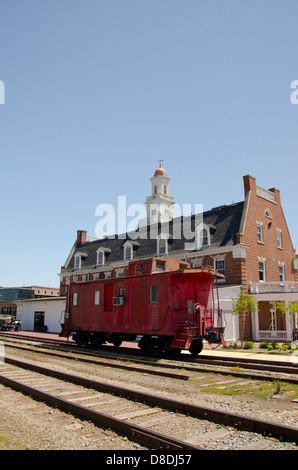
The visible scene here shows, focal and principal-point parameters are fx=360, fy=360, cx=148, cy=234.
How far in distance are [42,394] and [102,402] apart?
1.46 m

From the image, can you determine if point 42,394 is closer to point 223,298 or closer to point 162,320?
point 162,320

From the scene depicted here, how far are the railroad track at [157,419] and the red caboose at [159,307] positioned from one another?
623 centimetres

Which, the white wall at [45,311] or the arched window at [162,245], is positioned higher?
the arched window at [162,245]

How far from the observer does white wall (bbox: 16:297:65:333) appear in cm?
3928

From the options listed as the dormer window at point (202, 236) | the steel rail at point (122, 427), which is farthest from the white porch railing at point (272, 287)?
the steel rail at point (122, 427)

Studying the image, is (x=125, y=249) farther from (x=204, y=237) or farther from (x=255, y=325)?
(x=255, y=325)

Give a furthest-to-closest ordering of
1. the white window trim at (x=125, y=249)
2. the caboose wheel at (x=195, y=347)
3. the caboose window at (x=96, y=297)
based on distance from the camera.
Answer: the white window trim at (x=125, y=249) → the caboose window at (x=96, y=297) → the caboose wheel at (x=195, y=347)

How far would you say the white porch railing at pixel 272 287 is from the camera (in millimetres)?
25953

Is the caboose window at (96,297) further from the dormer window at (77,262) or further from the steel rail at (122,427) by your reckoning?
the dormer window at (77,262)

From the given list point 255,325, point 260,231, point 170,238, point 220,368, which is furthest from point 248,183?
point 220,368

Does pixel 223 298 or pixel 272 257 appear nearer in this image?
pixel 223 298

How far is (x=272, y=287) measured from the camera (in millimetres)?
27406

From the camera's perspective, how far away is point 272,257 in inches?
1286

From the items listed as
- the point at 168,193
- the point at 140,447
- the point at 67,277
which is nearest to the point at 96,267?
the point at 67,277
